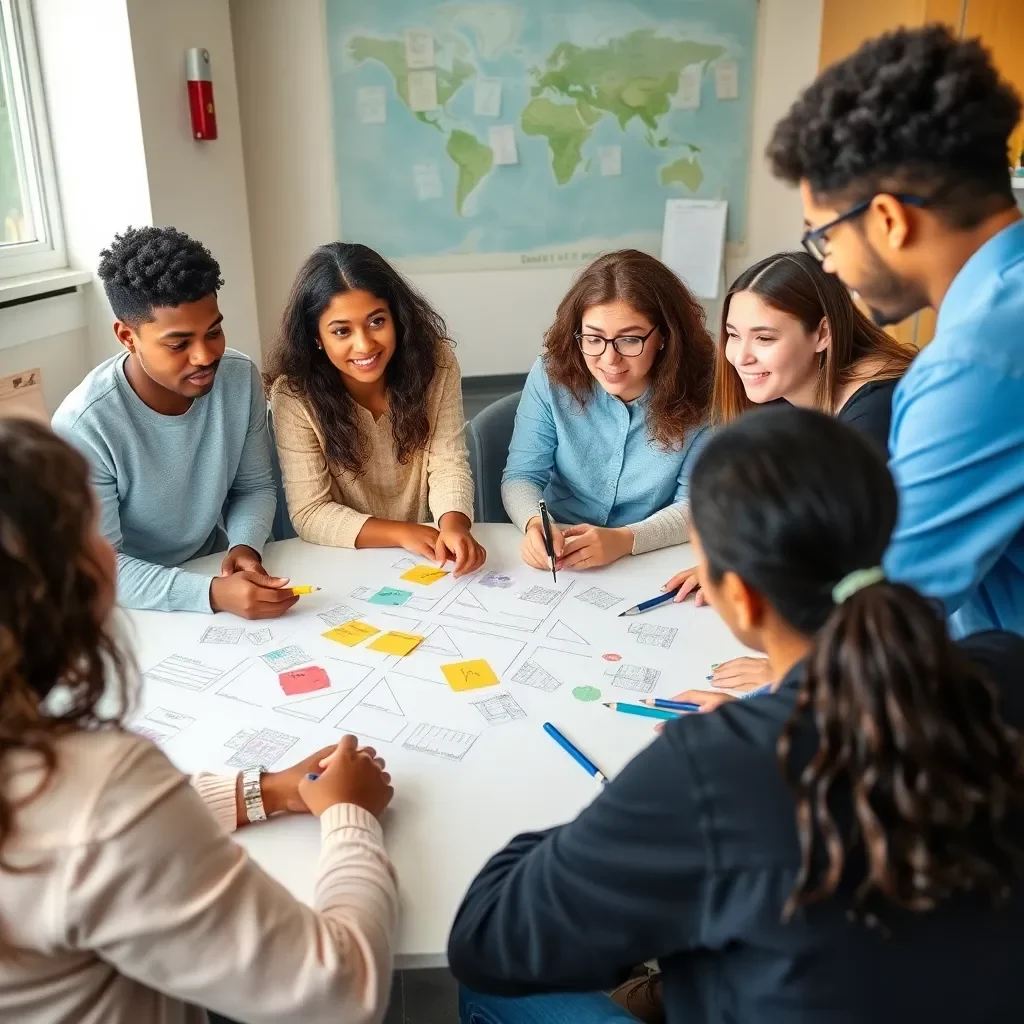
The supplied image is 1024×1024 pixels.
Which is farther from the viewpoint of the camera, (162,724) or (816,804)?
(162,724)

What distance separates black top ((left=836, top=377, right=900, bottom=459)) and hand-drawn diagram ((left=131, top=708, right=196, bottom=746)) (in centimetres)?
117

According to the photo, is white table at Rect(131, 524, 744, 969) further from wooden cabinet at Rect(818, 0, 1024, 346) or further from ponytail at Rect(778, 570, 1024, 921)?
wooden cabinet at Rect(818, 0, 1024, 346)

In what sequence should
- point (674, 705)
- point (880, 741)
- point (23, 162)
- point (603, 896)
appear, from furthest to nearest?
point (23, 162)
point (674, 705)
point (603, 896)
point (880, 741)

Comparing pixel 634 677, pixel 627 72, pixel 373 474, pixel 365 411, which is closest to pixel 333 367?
pixel 365 411

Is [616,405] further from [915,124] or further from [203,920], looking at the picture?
[203,920]

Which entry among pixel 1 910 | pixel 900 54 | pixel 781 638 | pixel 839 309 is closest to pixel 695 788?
pixel 781 638

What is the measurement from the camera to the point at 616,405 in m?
2.13

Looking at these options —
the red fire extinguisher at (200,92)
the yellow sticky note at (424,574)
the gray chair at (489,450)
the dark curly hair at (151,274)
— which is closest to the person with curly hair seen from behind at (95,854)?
the yellow sticky note at (424,574)

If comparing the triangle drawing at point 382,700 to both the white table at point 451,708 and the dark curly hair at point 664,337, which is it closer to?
the white table at point 451,708

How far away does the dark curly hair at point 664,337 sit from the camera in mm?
2029

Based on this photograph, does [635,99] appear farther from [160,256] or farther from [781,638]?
[781,638]

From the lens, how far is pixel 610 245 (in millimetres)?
3621

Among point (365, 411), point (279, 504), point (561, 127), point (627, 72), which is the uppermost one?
point (627, 72)

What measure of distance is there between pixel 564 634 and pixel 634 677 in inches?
6.8
